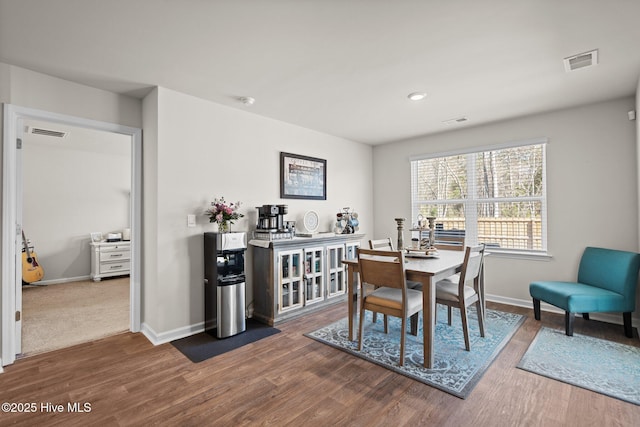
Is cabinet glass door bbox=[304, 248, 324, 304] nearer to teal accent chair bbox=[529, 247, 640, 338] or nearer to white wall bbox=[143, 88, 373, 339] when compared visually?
white wall bbox=[143, 88, 373, 339]

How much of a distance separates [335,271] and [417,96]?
234cm

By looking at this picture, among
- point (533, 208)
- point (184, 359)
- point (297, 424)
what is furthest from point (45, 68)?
point (533, 208)

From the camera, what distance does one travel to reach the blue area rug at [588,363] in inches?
82.4

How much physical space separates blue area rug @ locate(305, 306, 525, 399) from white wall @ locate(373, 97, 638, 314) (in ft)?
2.40

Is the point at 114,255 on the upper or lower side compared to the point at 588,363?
upper

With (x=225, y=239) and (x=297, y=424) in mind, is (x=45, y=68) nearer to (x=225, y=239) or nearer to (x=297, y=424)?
(x=225, y=239)

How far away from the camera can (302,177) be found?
13.9 feet

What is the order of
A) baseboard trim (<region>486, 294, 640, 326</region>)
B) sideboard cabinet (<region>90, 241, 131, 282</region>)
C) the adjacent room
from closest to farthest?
the adjacent room
baseboard trim (<region>486, 294, 640, 326</region>)
sideboard cabinet (<region>90, 241, 131, 282</region>)

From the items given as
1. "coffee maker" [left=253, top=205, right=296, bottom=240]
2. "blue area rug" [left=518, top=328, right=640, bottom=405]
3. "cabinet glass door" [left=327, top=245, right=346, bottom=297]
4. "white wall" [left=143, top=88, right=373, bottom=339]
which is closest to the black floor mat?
"white wall" [left=143, top=88, right=373, bottom=339]

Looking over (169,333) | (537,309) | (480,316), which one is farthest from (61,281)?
(537,309)

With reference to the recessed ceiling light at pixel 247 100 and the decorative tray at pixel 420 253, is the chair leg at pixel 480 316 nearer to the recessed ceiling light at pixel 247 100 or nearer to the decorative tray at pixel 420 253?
the decorative tray at pixel 420 253

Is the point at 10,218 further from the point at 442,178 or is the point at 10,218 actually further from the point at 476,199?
the point at 476,199

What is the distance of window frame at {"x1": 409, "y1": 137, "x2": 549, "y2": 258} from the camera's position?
149 inches

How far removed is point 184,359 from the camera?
2549 millimetres
